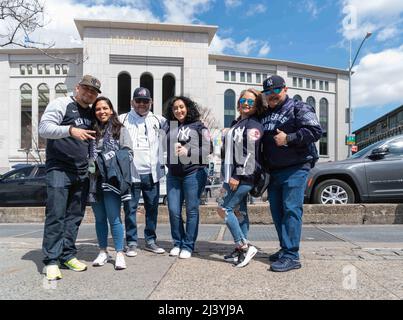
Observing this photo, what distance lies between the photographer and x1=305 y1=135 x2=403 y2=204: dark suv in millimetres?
7703

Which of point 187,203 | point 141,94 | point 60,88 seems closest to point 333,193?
point 187,203

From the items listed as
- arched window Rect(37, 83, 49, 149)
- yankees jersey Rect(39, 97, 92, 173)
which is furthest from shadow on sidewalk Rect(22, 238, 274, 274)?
arched window Rect(37, 83, 49, 149)

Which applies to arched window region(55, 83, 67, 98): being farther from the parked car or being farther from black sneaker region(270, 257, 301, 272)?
black sneaker region(270, 257, 301, 272)

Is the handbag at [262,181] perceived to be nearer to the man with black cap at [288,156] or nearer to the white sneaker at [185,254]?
the man with black cap at [288,156]

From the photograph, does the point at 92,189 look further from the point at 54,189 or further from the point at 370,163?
the point at 370,163

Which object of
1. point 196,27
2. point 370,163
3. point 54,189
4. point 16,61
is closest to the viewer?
point 54,189

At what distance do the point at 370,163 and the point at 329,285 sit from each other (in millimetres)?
5214

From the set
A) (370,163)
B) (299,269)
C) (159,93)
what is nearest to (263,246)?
(299,269)

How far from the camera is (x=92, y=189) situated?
391 centimetres

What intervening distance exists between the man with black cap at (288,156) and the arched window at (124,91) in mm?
41317

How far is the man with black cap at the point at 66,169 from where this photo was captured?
140 inches

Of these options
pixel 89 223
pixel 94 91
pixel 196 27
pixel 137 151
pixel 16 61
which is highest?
pixel 196 27

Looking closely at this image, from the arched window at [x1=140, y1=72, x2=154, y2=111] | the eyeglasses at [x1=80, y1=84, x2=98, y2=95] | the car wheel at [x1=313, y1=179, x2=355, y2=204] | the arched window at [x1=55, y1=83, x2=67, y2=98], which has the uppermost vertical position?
the arched window at [x1=140, y1=72, x2=154, y2=111]

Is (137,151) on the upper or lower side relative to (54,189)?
upper
